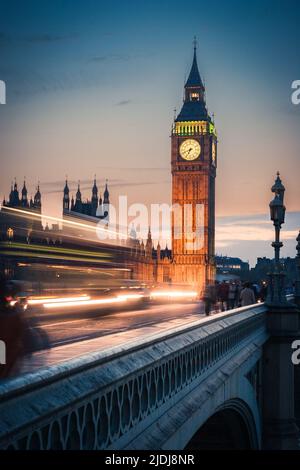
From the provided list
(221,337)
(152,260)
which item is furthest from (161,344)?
(152,260)

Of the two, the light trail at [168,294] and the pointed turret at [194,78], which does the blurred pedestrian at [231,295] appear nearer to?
the light trail at [168,294]

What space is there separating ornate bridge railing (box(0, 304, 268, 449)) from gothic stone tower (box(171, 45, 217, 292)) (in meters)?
137

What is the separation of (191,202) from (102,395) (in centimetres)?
14437

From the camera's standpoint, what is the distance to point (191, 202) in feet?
490

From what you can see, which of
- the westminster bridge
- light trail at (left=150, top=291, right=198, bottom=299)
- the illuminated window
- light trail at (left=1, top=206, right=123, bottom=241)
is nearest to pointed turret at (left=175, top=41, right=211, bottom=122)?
the illuminated window

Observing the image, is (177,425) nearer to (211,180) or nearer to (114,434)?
(114,434)

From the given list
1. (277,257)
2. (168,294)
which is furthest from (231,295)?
(168,294)

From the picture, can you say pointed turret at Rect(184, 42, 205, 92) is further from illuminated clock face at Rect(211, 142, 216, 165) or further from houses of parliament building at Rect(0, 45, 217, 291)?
illuminated clock face at Rect(211, 142, 216, 165)

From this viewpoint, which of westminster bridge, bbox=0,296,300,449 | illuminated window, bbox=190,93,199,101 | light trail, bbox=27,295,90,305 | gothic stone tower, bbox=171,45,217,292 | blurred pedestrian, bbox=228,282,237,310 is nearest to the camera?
westminster bridge, bbox=0,296,300,449

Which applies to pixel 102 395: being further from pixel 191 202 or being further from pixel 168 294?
pixel 191 202

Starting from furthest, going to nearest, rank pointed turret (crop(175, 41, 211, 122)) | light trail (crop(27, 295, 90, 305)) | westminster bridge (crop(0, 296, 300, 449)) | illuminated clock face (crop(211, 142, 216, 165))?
1. pointed turret (crop(175, 41, 211, 122))
2. illuminated clock face (crop(211, 142, 216, 165))
3. light trail (crop(27, 295, 90, 305))
4. westminster bridge (crop(0, 296, 300, 449))

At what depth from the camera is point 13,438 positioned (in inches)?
153

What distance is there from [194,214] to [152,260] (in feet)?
37.3

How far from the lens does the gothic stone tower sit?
5797 inches
